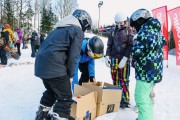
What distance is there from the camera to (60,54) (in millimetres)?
2680

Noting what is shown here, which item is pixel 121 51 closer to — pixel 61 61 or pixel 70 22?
pixel 70 22

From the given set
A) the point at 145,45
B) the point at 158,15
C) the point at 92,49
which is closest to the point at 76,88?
the point at 92,49

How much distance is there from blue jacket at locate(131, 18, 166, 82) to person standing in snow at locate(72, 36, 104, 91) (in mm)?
582

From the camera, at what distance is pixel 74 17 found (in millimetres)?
2875

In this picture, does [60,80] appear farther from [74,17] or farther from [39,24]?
[39,24]

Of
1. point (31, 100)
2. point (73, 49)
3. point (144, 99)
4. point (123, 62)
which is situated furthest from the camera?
point (31, 100)

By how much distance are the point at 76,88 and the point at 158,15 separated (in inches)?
281

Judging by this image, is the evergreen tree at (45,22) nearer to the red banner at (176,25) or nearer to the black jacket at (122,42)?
the red banner at (176,25)

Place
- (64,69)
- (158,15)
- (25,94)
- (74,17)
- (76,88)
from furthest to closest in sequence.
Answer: (158,15) < (25,94) < (76,88) < (74,17) < (64,69)

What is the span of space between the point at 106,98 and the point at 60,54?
987mm

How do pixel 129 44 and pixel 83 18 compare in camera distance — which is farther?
pixel 129 44

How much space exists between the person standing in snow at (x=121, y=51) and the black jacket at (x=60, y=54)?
1.25 m

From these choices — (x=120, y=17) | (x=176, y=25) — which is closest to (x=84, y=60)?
(x=120, y=17)

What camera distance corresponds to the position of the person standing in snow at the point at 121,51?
12.6 ft
